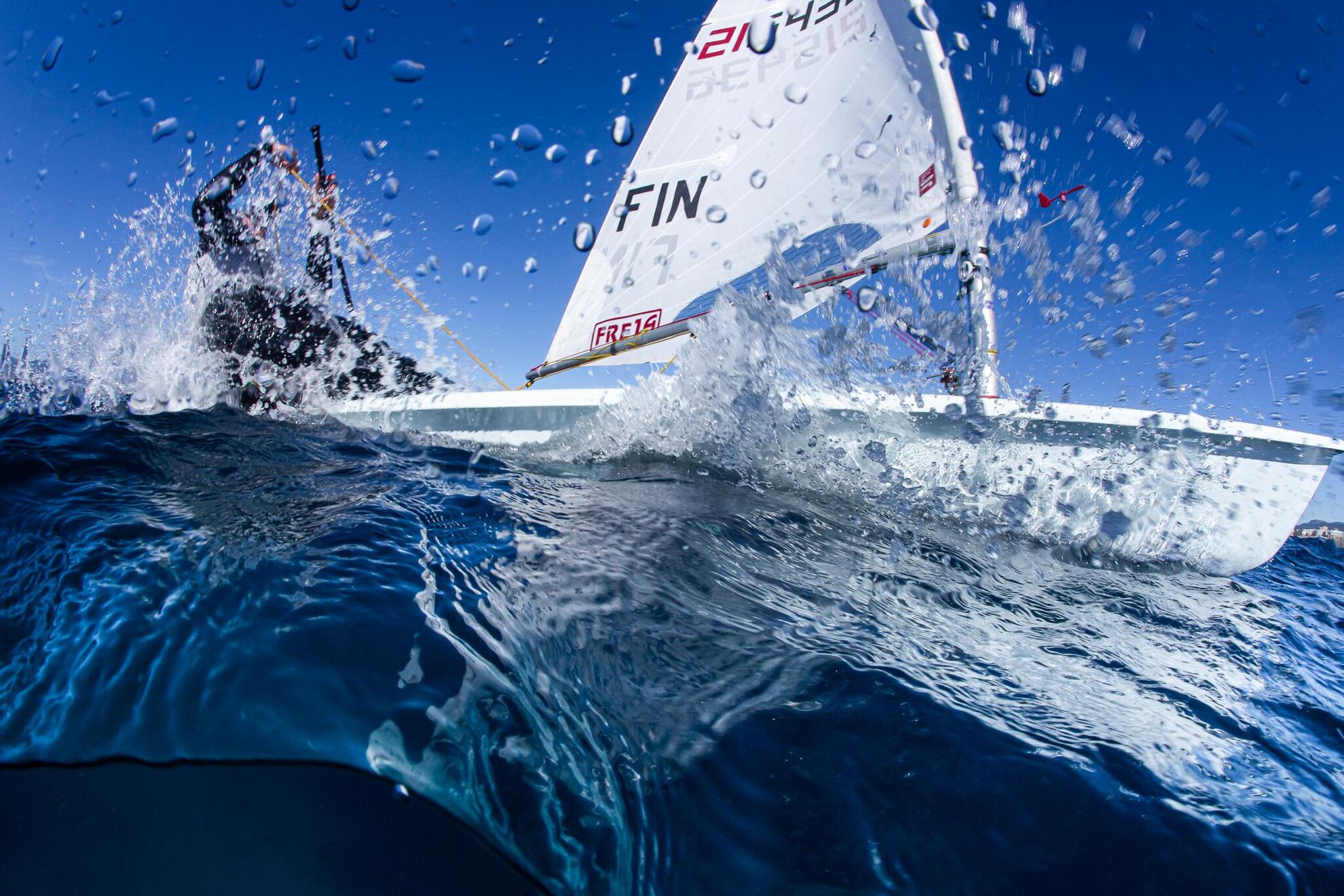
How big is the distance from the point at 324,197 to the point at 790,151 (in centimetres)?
412

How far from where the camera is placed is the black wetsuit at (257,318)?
391 centimetres

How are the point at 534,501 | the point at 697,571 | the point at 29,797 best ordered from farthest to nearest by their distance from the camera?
the point at 534,501
the point at 697,571
the point at 29,797

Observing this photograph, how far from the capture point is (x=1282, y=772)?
94cm

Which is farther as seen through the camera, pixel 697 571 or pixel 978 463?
pixel 978 463

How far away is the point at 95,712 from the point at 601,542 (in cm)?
90

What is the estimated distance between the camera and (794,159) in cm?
444

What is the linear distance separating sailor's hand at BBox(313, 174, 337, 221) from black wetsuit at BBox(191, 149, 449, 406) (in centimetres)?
85

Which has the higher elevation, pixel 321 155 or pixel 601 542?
pixel 321 155

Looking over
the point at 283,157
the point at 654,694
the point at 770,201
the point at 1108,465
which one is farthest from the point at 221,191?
the point at 1108,465

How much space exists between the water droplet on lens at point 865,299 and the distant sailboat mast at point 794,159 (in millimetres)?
1192

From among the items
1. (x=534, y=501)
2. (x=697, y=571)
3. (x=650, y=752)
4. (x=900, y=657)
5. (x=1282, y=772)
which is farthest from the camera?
(x=534, y=501)

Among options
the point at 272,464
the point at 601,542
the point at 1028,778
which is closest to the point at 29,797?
the point at 601,542

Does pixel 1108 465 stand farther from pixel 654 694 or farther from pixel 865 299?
pixel 654 694

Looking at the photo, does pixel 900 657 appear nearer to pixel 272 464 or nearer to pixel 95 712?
pixel 95 712
